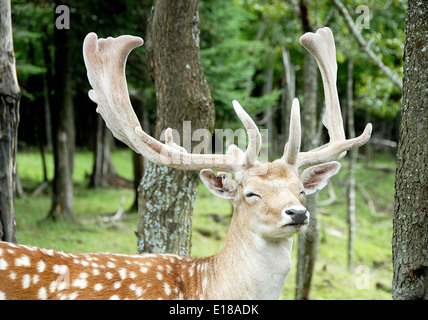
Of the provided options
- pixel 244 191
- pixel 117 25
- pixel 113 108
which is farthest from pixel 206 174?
pixel 117 25

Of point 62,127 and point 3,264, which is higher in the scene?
point 62,127

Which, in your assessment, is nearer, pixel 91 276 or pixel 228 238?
pixel 91 276

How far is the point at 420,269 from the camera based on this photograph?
354 cm

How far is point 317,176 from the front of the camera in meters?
3.83

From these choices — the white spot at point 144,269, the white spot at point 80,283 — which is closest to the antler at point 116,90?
the white spot at point 144,269

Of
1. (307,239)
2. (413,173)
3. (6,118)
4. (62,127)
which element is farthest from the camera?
(62,127)

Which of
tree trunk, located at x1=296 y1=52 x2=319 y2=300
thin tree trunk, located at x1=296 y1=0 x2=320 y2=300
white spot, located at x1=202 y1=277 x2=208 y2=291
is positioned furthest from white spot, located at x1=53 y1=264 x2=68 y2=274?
tree trunk, located at x1=296 y1=52 x2=319 y2=300

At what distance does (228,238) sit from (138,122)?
→ 1176 millimetres

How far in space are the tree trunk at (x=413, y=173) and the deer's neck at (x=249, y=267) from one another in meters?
0.87

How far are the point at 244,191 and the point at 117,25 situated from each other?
699cm

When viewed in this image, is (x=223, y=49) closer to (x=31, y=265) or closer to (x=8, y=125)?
(x=8, y=125)

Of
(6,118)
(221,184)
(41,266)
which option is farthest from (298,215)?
(6,118)

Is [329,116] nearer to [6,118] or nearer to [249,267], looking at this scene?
[249,267]
